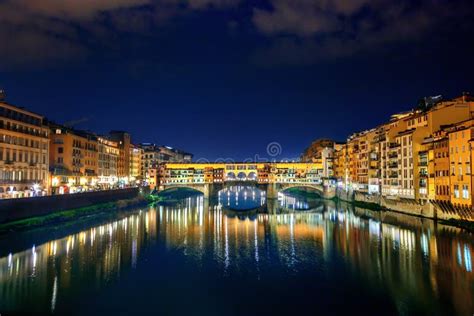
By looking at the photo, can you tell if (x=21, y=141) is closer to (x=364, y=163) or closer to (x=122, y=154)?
(x=122, y=154)

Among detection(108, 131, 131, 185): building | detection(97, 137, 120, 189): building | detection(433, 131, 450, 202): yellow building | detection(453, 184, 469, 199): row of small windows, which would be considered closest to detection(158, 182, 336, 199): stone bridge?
detection(108, 131, 131, 185): building

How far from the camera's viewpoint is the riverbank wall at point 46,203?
1553 inches

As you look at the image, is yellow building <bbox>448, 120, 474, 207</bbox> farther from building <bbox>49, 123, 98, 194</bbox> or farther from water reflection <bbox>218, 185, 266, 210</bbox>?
building <bbox>49, 123, 98, 194</bbox>

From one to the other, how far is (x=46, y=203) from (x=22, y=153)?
331 inches

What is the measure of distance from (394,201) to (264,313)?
4239cm

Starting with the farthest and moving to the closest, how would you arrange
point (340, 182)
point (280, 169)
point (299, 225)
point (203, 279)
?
point (280, 169), point (340, 182), point (299, 225), point (203, 279)

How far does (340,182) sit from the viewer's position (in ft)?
303

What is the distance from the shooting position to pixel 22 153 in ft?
164

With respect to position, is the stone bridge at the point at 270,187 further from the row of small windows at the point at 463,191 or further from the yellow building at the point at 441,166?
the row of small windows at the point at 463,191

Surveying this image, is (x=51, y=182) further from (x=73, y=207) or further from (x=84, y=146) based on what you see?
(x=84, y=146)

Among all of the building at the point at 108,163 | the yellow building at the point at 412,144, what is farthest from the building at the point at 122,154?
the yellow building at the point at 412,144

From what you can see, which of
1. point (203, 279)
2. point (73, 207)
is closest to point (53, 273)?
point (203, 279)

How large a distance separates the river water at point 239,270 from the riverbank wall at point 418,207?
2.00 meters

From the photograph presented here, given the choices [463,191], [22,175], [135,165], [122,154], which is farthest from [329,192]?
[22,175]
